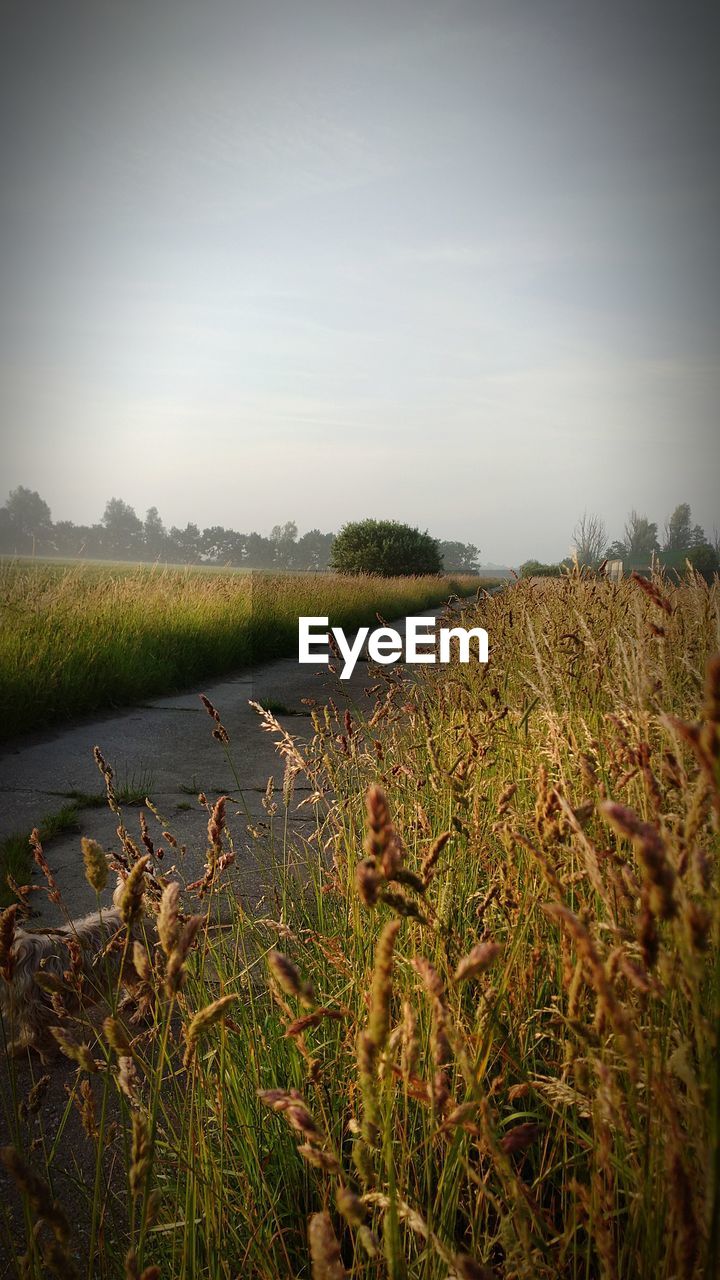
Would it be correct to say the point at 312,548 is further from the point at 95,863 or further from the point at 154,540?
the point at 95,863

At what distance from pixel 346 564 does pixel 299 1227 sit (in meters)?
27.0

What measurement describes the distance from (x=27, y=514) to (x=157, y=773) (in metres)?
115

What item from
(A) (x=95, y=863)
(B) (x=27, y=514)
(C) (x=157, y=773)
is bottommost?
(C) (x=157, y=773)

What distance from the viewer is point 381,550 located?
92.2ft

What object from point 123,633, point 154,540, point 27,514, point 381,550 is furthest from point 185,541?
point 123,633

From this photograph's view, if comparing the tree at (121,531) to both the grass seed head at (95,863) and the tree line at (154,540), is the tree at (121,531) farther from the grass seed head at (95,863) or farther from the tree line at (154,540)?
the grass seed head at (95,863)

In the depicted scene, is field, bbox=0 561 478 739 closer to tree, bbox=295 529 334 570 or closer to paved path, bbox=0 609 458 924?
paved path, bbox=0 609 458 924

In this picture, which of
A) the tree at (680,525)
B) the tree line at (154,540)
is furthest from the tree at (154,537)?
the tree at (680,525)

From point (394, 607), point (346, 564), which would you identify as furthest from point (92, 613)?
point (346, 564)

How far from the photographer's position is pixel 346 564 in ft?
92.2

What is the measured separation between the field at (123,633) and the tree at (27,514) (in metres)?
81.9

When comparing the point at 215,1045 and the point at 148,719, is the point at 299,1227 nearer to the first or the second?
the point at 215,1045

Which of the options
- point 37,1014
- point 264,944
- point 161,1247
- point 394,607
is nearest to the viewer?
point 161,1247

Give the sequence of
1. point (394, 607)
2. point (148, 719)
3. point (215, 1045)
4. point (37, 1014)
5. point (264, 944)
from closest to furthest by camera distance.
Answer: point (215, 1045), point (37, 1014), point (264, 944), point (148, 719), point (394, 607)
